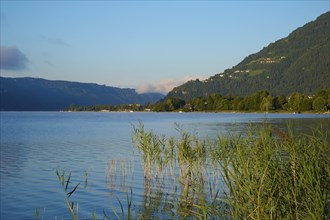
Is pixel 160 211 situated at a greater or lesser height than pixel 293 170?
lesser

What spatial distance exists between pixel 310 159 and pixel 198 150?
12.7 metres

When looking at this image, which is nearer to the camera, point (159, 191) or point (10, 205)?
point (10, 205)

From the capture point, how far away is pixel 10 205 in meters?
23.2

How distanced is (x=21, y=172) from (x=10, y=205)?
38.3 feet

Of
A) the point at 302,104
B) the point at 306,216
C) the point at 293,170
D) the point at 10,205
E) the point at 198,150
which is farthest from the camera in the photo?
the point at 302,104

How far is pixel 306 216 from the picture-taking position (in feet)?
36.5

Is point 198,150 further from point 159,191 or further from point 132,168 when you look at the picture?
point 132,168

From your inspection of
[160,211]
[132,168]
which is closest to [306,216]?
[160,211]

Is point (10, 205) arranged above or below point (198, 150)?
below

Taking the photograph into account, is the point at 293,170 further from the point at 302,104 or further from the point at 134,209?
the point at 302,104

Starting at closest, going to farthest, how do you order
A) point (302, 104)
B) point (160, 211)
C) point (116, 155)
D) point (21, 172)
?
1. point (160, 211)
2. point (21, 172)
3. point (116, 155)
4. point (302, 104)

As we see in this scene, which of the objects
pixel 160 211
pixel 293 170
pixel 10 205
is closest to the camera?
pixel 293 170

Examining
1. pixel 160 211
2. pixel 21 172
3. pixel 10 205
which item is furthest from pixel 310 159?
pixel 21 172

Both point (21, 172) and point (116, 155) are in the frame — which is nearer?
point (21, 172)
